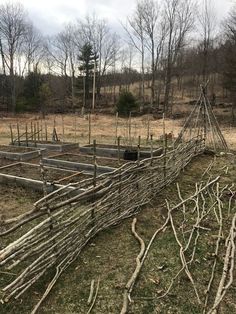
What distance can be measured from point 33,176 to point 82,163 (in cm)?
133

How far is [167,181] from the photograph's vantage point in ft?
20.6

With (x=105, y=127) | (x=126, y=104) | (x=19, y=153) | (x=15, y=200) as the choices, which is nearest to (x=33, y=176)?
(x=15, y=200)

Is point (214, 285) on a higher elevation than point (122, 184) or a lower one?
lower

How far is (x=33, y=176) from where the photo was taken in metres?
6.45

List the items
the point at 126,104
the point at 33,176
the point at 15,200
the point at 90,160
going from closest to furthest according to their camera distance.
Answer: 1. the point at 15,200
2. the point at 33,176
3. the point at 90,160
4. the point at 126,104

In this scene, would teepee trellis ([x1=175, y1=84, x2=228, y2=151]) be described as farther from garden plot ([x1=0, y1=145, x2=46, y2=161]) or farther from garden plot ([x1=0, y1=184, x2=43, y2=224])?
garden plot ([x1=0, y1=184, x2=43, y2=224])

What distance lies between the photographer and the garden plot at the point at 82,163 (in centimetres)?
704

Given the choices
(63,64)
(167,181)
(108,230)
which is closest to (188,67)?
(63,64)

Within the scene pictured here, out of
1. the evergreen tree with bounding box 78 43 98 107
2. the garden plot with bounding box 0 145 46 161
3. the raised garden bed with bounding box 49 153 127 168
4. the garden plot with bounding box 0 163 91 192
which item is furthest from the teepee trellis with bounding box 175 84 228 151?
the evergreen tree with bounding box 78 43 98 107

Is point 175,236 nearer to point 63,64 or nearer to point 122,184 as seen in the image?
point 122,184

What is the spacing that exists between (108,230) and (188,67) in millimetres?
31551

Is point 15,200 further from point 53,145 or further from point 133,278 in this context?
point 53,145

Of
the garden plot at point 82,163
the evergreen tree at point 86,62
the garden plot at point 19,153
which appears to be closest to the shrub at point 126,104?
the evergreen tree at point 86,62

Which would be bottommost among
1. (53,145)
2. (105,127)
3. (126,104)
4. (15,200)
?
(15,200)
